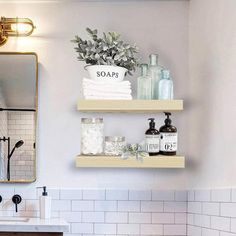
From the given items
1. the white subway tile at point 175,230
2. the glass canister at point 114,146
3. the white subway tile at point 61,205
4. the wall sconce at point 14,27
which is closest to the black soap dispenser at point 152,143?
the glass canister at point 114,146

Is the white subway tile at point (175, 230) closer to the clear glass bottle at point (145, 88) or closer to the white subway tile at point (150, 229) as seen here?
the white subway tile at point (150, 229)

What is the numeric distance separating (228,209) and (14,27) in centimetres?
180

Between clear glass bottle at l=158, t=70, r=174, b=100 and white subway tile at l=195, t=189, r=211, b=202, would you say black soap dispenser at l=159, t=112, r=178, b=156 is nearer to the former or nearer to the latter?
clear glass bottle at l=158, t=70, r=174, b=100

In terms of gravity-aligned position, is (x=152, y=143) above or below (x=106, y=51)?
below

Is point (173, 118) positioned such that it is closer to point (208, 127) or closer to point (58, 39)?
point (208, 127)

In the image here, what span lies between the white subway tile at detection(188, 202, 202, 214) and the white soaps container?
918 mm

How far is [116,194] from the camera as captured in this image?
9.09ft

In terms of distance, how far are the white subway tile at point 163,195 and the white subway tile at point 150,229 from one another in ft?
0.60

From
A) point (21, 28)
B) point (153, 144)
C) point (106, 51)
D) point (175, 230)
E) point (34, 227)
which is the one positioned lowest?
point (175, 230)

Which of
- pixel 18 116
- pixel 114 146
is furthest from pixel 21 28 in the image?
pixel 114 146

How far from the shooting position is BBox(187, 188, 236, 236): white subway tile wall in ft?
6.97

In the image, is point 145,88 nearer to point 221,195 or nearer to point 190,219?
point 221,195

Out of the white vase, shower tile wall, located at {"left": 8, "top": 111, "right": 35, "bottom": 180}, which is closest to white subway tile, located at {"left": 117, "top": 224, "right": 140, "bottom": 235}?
shower tile wall, located at {"left": 8, "top": 111, "right": 35, "bottom": 180}

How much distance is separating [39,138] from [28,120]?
14cm
